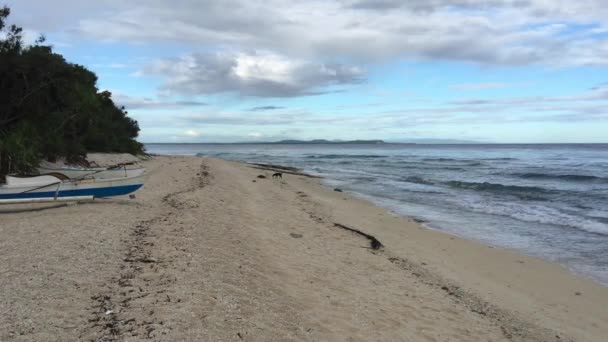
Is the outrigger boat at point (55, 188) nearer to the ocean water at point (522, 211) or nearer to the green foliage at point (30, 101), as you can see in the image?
the green foliage at point (30, 101)

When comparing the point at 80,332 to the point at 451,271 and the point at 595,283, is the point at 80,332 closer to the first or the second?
the point at 451,271

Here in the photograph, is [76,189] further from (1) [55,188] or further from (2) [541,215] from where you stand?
(2) [541,215]

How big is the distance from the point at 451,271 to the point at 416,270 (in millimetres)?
871

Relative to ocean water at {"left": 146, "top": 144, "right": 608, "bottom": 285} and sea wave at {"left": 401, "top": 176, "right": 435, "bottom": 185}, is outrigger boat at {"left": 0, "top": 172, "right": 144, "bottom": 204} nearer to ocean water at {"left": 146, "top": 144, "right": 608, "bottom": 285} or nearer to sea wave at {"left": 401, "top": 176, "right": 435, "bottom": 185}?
ocean water at {"left": 146, "top": 144, "right": 608, "bottom": 285}

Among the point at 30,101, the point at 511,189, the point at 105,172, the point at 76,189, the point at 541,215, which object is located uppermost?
the point at 30,101

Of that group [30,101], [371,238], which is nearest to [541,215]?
[371,238]

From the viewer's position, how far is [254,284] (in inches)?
215

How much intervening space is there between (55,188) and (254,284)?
7.49 meters

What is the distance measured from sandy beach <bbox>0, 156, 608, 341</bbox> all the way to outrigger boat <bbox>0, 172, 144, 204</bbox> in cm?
49

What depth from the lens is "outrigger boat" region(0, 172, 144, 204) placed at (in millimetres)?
9984

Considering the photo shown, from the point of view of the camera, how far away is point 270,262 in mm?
6730

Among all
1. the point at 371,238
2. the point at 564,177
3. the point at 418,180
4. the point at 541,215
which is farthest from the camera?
the point at 564,177

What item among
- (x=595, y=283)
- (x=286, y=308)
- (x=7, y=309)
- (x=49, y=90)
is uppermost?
(x=49, y=90)

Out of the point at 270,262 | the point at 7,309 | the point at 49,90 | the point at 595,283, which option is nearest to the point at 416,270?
the point at 270,262
